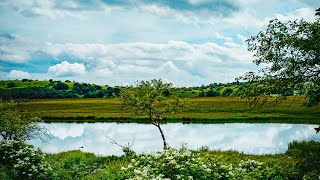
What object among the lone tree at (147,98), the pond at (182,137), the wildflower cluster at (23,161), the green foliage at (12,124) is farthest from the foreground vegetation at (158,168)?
the pond at (182,137)

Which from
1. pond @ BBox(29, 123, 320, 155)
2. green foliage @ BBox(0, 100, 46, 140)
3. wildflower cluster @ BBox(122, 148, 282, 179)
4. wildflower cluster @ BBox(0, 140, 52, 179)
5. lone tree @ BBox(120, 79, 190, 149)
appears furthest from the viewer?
pond @ BBox(29, 123, 320, 155)

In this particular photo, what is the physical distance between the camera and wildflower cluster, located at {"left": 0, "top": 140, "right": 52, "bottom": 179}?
19.1m

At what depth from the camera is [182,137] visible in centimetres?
6366

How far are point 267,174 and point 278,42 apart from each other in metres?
7.81

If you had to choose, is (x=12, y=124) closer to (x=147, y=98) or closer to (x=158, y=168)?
(x=147, y=98)

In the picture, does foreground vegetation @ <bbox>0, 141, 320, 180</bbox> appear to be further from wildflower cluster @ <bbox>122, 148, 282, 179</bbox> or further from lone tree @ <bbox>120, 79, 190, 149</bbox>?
lone tree @ <bbox>120, 79, 190, 149</bbox>

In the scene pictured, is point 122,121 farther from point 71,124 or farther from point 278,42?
point 278,42

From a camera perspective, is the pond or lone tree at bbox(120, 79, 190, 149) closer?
lone tree at bbox(120, 79, 190, 149)

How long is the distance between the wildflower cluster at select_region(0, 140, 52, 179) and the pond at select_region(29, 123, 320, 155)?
2963 cm

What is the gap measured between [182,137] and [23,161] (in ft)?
151

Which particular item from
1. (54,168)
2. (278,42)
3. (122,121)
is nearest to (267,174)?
(278,42)

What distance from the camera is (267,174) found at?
19375mm

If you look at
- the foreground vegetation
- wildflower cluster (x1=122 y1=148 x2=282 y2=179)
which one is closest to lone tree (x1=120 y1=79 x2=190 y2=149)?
the foreground vegetation

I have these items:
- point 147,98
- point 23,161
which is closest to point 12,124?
point 147,98
